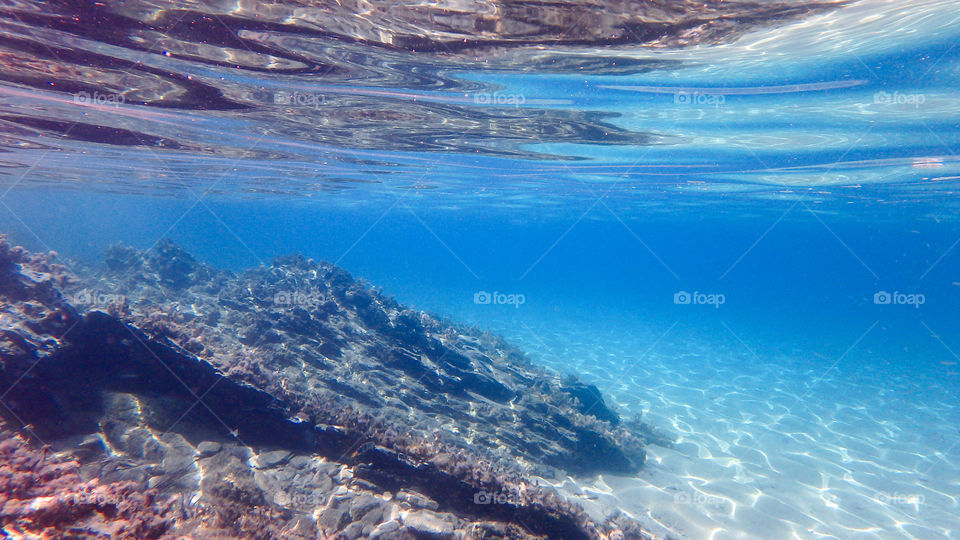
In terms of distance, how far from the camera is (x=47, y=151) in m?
20.8
